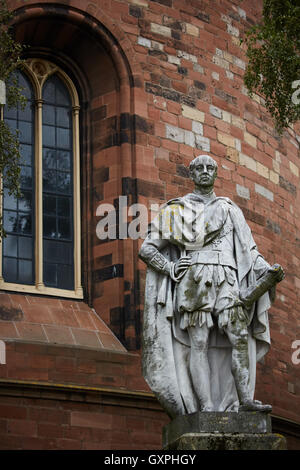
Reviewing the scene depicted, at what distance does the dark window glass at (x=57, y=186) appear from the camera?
57.5 feet

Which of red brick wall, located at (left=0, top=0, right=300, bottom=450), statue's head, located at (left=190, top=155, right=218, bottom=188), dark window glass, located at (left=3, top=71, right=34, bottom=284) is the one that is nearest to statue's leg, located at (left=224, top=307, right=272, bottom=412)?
statue's head, located at (left=190, top=155, right=218, bottom=188)

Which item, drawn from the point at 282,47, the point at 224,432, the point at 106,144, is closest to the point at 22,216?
the point at 106,144

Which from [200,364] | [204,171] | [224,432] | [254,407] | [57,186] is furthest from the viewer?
[57,186]

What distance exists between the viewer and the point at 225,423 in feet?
32.5

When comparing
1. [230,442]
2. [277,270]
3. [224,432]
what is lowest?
[230,442]

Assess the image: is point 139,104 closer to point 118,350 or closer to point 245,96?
point 245,96

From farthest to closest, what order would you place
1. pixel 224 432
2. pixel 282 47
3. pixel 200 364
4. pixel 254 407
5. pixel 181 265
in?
pixel 282 47
pixel 181 265
pixel 200 364
pixel 254 407
pixel 224 432

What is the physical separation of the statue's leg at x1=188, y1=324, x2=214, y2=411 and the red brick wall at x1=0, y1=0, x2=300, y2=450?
5940 mm

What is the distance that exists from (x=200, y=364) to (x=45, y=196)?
789 centimetres

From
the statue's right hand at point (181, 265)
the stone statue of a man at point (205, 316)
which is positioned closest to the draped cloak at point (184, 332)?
the stone statue of a man at point (205, 316)

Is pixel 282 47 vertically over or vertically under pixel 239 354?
over

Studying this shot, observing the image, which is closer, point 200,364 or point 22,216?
point 200,364

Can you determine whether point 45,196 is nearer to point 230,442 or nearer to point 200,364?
point 200,364

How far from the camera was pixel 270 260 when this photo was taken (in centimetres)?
1947
